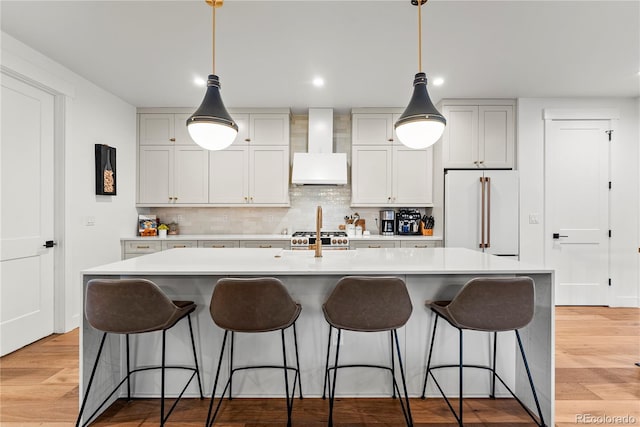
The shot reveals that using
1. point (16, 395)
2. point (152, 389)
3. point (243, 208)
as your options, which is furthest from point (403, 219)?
point (16, 395)

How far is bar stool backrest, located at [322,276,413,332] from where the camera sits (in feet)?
5.36

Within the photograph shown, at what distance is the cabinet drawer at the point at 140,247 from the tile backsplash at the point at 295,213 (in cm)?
62

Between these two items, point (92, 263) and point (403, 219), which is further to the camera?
point (403, 219)

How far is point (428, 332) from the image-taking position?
2.04m

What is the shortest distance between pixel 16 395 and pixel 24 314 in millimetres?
987

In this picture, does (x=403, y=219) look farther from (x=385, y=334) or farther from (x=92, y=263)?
(x=92, y=263)

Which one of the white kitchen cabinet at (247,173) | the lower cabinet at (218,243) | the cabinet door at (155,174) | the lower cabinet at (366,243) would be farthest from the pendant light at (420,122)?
the cabinet door at (155,174)

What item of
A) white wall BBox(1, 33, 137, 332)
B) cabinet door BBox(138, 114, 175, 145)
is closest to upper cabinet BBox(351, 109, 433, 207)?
cabinet door BBox(138, 114, 175, 145)

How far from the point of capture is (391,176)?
426 cm

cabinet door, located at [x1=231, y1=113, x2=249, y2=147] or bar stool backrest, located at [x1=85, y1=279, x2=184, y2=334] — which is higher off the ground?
cabinet door, located at [x1=231, y1=113, x2=249, y2=147]

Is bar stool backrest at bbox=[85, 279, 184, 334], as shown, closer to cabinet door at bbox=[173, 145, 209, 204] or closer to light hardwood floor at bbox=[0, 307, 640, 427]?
light hardwood floor at bbox=[0, 307, 640, 427]

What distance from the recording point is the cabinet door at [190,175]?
14.0 ft

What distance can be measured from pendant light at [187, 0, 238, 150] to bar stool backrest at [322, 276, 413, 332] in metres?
1.14

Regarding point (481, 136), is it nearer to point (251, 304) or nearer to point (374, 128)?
point (374, 128)
